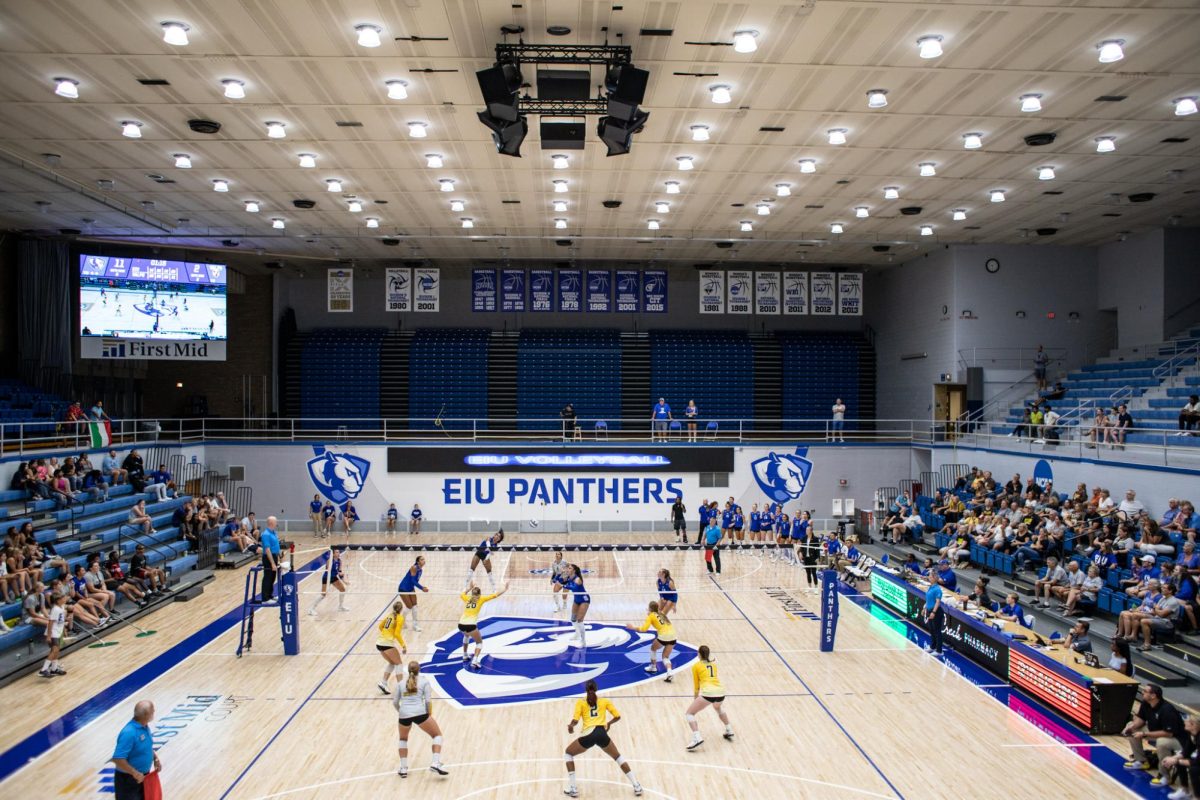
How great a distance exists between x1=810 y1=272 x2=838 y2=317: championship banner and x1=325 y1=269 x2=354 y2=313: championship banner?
53.6 ft

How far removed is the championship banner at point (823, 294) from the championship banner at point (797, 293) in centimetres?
25

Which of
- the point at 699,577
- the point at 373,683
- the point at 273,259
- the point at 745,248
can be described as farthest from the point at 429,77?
the point at 273,259

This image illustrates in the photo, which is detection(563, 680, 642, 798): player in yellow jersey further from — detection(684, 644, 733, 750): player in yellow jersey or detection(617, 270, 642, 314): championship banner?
detection(617, 270, 642, 314): championship banner

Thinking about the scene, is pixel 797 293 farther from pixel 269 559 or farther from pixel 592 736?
pixel 592 736

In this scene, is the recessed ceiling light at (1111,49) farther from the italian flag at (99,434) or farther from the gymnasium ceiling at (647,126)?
the italian flag at (99,434)

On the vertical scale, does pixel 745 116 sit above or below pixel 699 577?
above

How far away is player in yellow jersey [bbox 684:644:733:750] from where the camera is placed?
37.4 feet

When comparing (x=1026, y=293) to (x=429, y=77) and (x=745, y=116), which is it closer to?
(x=745, y=116)

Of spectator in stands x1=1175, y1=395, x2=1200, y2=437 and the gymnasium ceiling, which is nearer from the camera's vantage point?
the gymnasium ceiling

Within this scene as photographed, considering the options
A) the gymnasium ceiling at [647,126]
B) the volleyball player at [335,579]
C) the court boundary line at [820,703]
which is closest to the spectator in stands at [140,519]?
the volleyball player at [335,579]

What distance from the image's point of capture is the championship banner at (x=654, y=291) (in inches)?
1181

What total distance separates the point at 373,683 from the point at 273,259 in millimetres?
24722

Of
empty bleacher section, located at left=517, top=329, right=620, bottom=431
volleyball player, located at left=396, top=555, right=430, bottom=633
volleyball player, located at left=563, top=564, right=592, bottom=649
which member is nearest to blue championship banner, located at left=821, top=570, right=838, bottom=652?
volleyball player, located at left=563, top=564, right=592, bottom=649

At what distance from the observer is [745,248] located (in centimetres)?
3108
